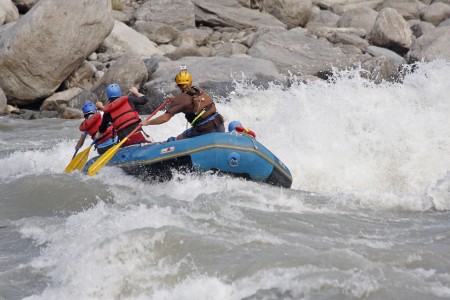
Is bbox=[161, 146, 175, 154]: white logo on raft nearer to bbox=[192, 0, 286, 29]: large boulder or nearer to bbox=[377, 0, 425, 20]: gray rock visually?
bbox=[192, 0, 286, 29]: large boulder

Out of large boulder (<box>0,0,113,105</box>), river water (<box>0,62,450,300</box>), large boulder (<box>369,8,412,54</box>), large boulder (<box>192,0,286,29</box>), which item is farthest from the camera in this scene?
large boulder (<box>192,0,286,29</box>)

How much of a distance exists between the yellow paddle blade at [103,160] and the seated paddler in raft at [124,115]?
21cm

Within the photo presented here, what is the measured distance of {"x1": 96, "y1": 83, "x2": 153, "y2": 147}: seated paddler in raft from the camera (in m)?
8.48

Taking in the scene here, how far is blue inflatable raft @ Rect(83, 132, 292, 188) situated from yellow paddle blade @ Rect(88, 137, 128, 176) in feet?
1.31

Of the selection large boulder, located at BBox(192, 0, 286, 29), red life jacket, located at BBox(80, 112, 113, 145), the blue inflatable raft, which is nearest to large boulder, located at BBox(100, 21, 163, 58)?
large boulder, located at BBox(192, 0, 286, 29)

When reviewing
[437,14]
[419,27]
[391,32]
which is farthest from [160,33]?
[437,14]

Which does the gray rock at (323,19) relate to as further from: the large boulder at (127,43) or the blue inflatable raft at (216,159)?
the blue inflatable raft at (216,159)

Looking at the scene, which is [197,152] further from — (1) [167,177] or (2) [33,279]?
(2) [33,279]

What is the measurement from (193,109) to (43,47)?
6463 mm

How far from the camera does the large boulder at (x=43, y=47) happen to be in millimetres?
13523

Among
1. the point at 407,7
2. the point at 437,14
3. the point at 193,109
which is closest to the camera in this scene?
the point at 193,109

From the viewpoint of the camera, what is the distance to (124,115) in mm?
8500

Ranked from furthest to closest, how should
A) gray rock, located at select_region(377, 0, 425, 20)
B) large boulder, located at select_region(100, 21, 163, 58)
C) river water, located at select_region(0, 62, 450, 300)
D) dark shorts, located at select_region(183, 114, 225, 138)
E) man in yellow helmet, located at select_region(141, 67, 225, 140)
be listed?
gray rock, located at select_region(377, 0, 425, 20)
large boulder, located at select_region(100, 21, 163, 58)
dark shorts, located at select_region(183, 114, 225, 138)
man in yellow helmet, located at select_region(141, 67, 225, 140)
river water, located at select_region(0, 62, 450, 300)

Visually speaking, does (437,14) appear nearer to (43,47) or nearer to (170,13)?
(170,13)
